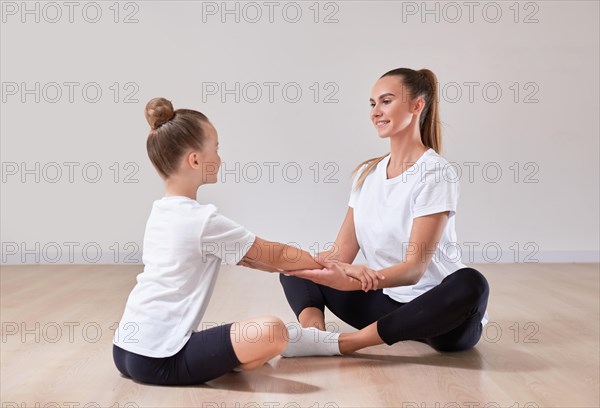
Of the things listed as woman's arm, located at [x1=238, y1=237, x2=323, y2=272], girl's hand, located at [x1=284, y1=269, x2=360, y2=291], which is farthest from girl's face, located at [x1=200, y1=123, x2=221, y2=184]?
girl's hand, located at [x1=284, y1=269, x2=360, y2=291]

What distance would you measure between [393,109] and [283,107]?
2.65 m

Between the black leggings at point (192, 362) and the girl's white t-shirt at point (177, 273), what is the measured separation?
0.09 feet

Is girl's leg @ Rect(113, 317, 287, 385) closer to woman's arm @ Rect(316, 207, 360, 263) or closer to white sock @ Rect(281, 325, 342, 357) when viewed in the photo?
white sock @ Rect(281, 325, 342, 357)

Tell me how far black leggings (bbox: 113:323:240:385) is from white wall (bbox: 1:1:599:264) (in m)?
3.08

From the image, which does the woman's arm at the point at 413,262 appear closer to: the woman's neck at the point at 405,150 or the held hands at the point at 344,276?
the held hands at the point at 344,276

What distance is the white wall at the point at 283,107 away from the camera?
507cm

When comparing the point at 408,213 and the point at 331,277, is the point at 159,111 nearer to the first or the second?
the point at 331,277

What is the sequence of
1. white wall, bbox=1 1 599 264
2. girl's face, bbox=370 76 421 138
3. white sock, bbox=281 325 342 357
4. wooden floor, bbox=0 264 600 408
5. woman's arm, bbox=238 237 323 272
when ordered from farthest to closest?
white wall, bbox=1 1 599 264 → girl's face, bbox=370 76 421 138 → white sock, bbox=281 325 342 357 → woman's arm, bbox=238 237 323 272 → wooden floor, bbox=0 264 600 408

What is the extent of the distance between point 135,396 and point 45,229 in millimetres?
3382

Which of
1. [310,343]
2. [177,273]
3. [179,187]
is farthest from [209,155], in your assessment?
[310,343]

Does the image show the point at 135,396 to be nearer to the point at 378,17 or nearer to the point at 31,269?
the point at 31,269

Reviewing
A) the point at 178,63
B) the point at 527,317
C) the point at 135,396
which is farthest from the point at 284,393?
the point at 178,63

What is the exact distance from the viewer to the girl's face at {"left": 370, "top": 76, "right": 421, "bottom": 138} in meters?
2.53

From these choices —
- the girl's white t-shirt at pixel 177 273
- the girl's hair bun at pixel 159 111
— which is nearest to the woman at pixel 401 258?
the girl's white t-shirt at pixel 177 273
